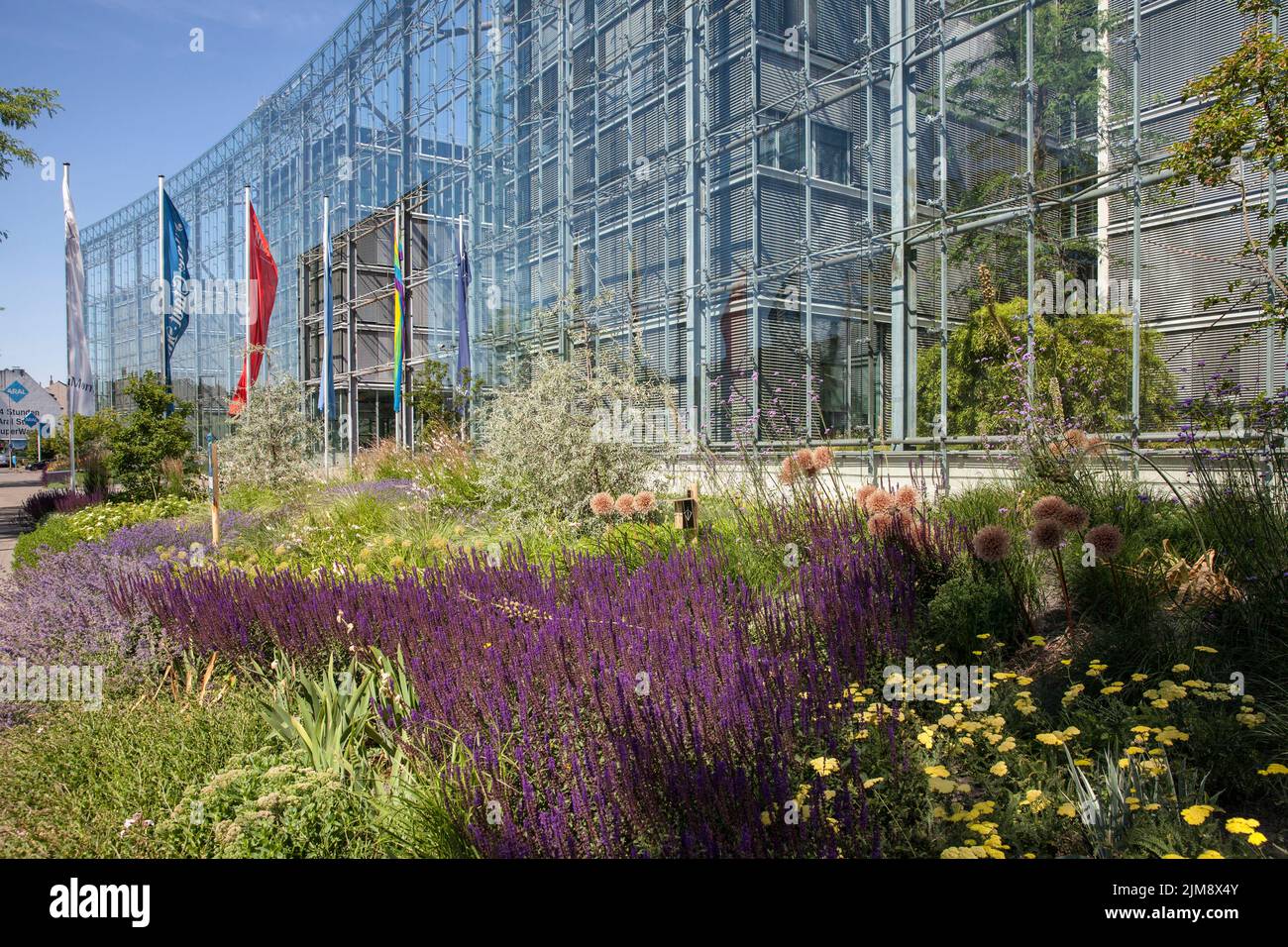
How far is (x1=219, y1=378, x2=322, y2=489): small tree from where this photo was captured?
1312 cm

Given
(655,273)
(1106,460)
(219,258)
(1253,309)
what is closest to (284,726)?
(1106,460)

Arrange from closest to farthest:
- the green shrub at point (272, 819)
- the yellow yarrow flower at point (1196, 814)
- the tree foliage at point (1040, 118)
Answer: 1. the yellow yarrow flower at point (1196, 814)
2. the green shrub at point (272, 819)
3. the tree foliage at point (1040, 118)

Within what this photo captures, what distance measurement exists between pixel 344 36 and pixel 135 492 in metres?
17.2

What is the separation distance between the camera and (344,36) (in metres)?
24.1

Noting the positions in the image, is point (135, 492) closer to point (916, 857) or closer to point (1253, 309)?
point (916, 857)

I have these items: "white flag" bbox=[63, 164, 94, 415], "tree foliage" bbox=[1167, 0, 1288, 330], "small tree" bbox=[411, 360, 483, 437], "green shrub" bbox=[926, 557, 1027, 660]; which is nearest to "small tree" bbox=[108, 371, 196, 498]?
"white flag" bbox=[63, 164, 94, 415]

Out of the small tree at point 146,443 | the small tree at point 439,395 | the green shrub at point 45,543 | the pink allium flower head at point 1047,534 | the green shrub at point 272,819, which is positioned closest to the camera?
the green shrub at point 272,819

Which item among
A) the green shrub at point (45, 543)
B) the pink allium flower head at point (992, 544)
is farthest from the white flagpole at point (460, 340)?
the pink allium flower head at point (992, 544)

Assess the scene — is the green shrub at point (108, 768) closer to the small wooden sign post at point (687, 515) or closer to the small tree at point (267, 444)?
the small wooden sign post at point (687, 515)

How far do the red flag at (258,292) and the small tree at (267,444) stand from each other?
1.26 m

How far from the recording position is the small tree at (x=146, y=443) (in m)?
12.9

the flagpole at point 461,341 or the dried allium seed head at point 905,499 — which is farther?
the flagpole at point 461,341

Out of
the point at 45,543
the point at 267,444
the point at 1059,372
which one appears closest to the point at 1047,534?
the point at 1059,372

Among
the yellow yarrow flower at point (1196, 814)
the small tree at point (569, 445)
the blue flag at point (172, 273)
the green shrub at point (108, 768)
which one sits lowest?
the green shrub at point (108, 768)
